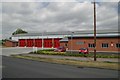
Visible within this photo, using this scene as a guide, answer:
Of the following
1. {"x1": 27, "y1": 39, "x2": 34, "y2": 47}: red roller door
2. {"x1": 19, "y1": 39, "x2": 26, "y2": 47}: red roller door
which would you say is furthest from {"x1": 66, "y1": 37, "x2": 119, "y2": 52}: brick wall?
{"x1": 19, "y1": 39, "x2": 26, "y2": 47}: red roller door

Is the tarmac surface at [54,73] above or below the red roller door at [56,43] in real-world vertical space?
below

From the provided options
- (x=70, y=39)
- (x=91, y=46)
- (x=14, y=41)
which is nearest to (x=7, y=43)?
(x=14, y=41)

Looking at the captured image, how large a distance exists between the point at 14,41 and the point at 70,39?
1747 inches

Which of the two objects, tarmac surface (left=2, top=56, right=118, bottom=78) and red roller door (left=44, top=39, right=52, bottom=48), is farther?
red roller door (left=44, top=39, right=52, bottom=48)

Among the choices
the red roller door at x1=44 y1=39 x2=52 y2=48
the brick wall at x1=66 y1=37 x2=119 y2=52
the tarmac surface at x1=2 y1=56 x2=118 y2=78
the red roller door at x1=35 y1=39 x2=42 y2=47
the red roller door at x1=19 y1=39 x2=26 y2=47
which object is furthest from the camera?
the red roller door at x1=19 y1=39 x2=26 y2=47

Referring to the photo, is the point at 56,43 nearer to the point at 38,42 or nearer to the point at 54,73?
the point at 38,42

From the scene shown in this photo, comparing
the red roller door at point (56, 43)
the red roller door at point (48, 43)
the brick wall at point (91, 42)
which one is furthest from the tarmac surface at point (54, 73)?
the red roller door at point (48, 43)

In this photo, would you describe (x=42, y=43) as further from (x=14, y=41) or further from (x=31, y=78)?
(x=31, y=78)

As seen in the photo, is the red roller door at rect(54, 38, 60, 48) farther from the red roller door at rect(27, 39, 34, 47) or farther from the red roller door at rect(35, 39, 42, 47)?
the red roller door at rect(27, 39, 34, 47)

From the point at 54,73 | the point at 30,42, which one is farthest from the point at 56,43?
the point at 54,73

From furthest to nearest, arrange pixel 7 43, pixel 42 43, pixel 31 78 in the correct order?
pixel 7 43, pixel 42 43, pixel 31 78

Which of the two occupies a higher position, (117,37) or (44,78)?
(117,37)

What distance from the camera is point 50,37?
89.0 m

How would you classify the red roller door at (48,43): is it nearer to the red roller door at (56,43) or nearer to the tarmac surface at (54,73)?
the red roller door at (56,43)
